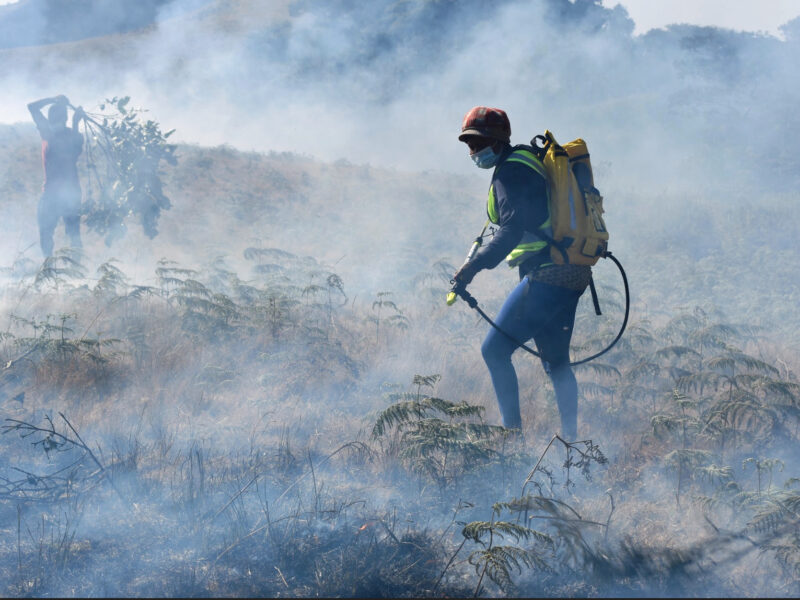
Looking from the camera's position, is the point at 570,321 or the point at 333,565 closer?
the point at 333,565

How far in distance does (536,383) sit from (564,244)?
Result: 1831mm

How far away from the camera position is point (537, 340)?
3.52 m

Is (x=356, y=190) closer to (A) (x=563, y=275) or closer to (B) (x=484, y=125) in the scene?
(B) (x=484, y=125)

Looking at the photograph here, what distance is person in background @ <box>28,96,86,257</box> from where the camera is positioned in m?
7.68

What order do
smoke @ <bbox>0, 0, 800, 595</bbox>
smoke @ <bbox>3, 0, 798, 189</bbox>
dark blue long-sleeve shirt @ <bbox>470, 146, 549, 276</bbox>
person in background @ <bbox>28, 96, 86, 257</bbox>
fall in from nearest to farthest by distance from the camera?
dark blue long-sleeve shirt @ <bbox>470, 146, 549, 276</bbox>, smoke @ <bbox>0, 0, 800, 595</bbox>, person in background @ <bbox>28, 96, 86, 257</bbox>, smoke @ <bbox>3, 0, 798, 189</bbox>

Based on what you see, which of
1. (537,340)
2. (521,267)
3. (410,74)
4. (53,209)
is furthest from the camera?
(410,74)

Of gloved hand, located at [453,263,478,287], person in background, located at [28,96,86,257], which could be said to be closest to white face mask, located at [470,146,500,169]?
gloved hand, located at [453,263,478,287]

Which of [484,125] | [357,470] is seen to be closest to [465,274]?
[484,125]

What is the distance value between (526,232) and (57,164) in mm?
6922

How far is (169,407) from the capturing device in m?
3.90

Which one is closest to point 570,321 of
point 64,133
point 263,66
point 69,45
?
point 64,133

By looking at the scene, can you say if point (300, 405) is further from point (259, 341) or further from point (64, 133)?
point (64, 133)

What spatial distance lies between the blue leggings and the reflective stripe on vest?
5.7 inches

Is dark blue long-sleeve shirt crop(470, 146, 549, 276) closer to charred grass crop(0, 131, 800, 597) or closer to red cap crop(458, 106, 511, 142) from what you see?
red cap crop(458, 106, 511, 142)
